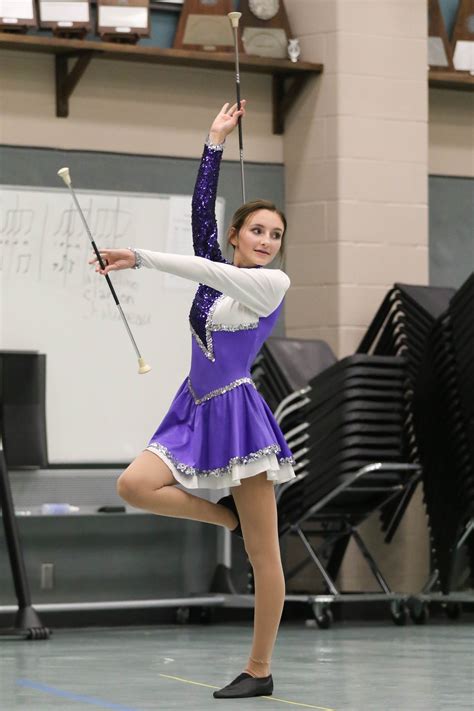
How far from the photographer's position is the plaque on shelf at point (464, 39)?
7.35 m

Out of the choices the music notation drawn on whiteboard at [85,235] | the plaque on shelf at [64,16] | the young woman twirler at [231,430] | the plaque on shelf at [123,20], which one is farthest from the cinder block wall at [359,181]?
the young woman twirler at [231,430]

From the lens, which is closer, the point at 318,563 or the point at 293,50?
the point at 318,563

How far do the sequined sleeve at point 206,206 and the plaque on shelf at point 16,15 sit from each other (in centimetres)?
275

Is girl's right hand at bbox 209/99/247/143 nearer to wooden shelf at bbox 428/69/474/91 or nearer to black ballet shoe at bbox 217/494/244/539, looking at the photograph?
black ballet shoe at bbox 217/494/244/539

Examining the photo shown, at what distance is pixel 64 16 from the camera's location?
6363 millimetres

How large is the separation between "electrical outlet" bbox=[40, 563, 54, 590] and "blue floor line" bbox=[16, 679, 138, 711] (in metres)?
2.13

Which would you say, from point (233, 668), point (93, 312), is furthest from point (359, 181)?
point (233, 668)

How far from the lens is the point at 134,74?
6727 millimetres

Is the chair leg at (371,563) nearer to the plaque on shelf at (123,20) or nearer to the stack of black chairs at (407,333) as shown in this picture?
the stack of black chairs at (407,333)

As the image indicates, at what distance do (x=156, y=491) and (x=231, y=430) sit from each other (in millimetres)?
254

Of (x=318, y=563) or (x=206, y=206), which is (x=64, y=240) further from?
(x=206, y=206)

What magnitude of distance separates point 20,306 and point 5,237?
11.6 inches

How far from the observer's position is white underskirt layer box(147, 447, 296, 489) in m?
3.67

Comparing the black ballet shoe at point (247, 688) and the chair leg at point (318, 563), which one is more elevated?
the chair leg at point (318, 563)
